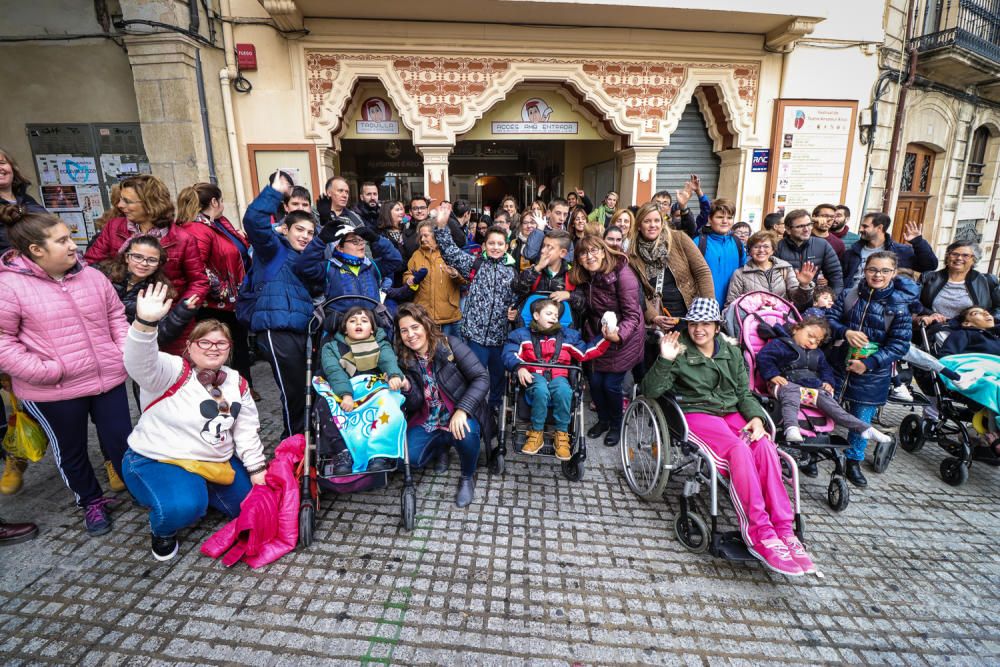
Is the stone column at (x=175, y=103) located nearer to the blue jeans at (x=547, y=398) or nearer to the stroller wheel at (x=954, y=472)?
the blue jeans at (x=547, y=398)

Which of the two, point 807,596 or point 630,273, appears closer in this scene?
point 807,596

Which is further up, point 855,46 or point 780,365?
point 855,46

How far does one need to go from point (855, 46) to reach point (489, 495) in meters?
9.77

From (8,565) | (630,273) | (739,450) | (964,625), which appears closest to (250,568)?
(8,565)

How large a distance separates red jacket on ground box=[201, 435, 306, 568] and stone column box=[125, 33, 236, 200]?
571 centimetres

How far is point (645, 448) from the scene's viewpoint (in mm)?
3312

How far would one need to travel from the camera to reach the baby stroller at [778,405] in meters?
3.10

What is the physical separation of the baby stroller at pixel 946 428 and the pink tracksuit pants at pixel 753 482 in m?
2.01

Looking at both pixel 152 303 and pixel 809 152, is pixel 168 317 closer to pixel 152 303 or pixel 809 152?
pixel 152 303

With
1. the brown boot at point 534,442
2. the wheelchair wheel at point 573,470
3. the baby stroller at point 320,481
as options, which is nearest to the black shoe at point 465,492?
the baby stroller at point 320,481

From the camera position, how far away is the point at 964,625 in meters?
2.28

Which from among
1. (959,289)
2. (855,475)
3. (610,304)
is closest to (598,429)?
(610,304)

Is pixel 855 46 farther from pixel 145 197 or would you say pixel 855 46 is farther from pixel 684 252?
pixel 145 197

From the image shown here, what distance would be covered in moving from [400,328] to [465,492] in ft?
4.07
